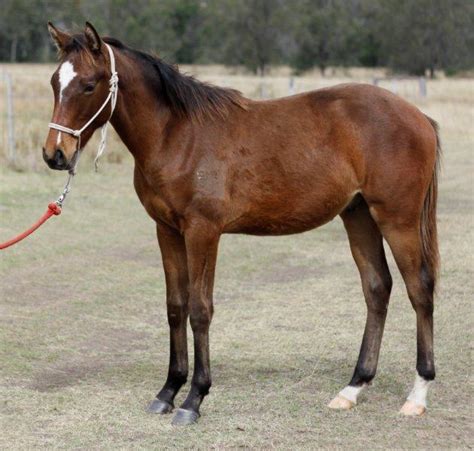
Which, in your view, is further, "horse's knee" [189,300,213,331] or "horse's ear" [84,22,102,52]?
"horse's knee" [189,300,213,331]

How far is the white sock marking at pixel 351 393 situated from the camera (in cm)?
556

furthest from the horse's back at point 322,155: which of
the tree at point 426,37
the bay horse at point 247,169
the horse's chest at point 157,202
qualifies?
the tree at point 426,37

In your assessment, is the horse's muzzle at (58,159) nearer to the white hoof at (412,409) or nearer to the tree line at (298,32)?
the white hoof at (412,409)

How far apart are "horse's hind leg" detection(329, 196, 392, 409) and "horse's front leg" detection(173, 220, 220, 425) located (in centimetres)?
102

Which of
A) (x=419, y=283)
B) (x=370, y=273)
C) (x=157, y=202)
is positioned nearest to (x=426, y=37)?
(x=370, y=273)

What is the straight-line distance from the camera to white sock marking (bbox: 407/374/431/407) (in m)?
5.45

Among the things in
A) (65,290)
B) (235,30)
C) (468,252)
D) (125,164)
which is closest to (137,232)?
(65,290)

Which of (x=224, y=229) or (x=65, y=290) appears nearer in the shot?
(x=224, y=229)

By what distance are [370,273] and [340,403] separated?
90 centimetres

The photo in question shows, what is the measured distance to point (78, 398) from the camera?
5.62m

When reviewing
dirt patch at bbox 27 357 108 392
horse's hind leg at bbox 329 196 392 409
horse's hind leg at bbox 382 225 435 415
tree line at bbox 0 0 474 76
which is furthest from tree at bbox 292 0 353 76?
horse's hind leg at bbox 382 225 435 415

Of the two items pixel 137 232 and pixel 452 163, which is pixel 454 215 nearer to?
pixel 137 232

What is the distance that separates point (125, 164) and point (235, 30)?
1497 inches

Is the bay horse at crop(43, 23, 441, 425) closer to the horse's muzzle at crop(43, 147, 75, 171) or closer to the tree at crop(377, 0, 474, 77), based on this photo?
the horse's muzzle at crop(43, 147, 75, 171)
